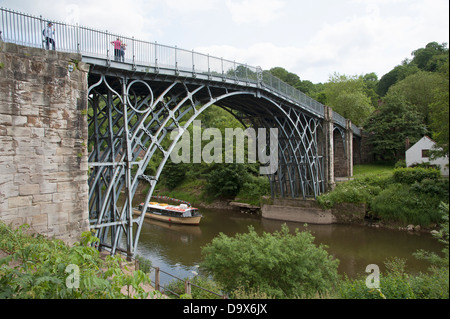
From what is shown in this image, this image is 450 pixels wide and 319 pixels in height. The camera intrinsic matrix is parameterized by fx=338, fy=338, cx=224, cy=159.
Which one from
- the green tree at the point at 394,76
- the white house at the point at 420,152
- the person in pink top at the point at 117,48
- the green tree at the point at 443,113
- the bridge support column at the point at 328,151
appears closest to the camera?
the green tree at the point at 443,113

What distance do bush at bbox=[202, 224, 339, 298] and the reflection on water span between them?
428 cm

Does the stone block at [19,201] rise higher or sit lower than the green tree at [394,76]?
lower

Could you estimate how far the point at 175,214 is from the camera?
25.3 metres

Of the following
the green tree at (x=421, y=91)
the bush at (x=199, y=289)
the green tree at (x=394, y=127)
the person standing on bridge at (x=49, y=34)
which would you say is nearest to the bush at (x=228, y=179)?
the green tree at (x=394, y=127)

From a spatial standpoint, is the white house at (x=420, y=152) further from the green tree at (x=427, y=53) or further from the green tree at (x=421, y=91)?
the green tree at (x=427, y=53)

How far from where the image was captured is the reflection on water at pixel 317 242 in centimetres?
1575

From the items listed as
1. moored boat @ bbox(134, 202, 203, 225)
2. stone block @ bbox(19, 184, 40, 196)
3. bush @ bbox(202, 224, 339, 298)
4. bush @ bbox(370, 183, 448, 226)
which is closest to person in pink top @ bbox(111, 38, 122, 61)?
stone block @ bbox(19, 184, 40, 196)

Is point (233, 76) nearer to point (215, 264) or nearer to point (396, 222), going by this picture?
point (215, 264)

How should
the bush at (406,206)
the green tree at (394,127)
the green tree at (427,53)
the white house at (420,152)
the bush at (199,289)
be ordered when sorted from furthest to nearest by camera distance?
the green tree at (427,53) < the green tree at (394,127) < the white house at (420,152) < the bush at (406,206) < the bush at (199,289)

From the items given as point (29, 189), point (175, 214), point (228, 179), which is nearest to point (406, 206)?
point (228, 179)

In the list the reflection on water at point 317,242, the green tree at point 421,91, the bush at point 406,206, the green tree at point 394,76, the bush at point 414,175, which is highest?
the green tree at point 394,76

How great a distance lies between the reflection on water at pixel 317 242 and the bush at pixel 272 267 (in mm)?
4276

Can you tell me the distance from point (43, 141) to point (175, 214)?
18011mm

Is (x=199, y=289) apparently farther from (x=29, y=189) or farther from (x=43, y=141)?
(x=43, y=141)
